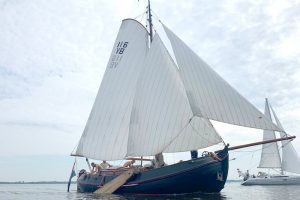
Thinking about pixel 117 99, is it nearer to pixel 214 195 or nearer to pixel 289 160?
pixel 214 195

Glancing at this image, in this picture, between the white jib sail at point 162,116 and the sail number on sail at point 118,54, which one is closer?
the white jib sail at point 162,116

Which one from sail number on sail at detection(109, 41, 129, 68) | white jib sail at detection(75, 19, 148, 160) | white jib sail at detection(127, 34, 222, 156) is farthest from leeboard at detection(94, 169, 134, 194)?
sail number on sail at detection(109, 41, 129, 68)

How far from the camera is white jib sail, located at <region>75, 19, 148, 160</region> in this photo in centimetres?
3791

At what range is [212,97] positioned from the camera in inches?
1144

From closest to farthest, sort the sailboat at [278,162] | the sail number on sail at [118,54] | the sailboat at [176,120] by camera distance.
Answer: the sailboat at [176,120] < the sail number on sail at [118,54] < the sailboat at [278,162]

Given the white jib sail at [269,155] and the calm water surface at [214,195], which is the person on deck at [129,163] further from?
the white jib sail at [269,155]

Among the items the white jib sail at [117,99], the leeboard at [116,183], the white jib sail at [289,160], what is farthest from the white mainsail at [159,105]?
the white jib sail at [289,160]

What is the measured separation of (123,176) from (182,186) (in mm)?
5679

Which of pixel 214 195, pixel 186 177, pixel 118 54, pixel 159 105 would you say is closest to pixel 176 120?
pixel 159 105

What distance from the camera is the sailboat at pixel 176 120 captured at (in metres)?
28.9

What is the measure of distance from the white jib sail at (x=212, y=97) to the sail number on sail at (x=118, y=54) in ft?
34.7

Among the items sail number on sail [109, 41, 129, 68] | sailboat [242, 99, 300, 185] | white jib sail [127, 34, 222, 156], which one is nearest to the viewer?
white jib sail [127, 34, 222, 156]

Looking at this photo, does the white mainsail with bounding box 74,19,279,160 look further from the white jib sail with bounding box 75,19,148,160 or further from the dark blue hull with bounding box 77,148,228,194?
the dark blue hull with bounding box 77,148,228,194

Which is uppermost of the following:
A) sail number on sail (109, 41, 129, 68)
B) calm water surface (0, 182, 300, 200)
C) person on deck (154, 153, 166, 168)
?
sail number on sail (109, 41, 129, 68)
